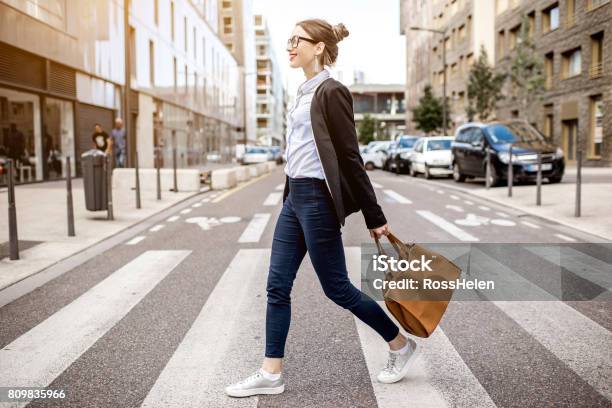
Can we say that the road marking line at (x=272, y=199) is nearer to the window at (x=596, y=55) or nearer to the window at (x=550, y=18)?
the window at (x=596, y=55)

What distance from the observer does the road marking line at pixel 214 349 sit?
3.31 meters

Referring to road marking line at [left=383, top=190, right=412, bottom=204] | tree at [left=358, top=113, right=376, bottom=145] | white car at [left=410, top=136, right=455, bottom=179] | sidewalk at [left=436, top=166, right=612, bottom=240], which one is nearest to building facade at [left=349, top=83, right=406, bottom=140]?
tree at [left=358, top=113, right=376, bottom=145]

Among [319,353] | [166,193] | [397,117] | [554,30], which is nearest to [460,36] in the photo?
[554,30]

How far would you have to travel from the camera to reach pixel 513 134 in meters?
18.5

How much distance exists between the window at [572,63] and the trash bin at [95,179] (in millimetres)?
25129

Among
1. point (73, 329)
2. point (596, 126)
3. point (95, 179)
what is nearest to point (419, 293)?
point (73, 329)

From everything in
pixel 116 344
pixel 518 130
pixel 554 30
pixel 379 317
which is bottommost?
pixel 116 344

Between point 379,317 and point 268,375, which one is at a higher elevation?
point 379,317

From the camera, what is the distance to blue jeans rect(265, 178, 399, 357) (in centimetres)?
327

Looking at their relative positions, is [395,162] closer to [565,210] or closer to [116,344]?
[565,210]

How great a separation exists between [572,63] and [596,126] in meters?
3.92

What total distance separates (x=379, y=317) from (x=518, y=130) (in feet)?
53.8

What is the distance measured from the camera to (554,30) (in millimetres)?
32156

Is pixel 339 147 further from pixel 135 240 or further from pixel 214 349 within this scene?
pixel 135 240
